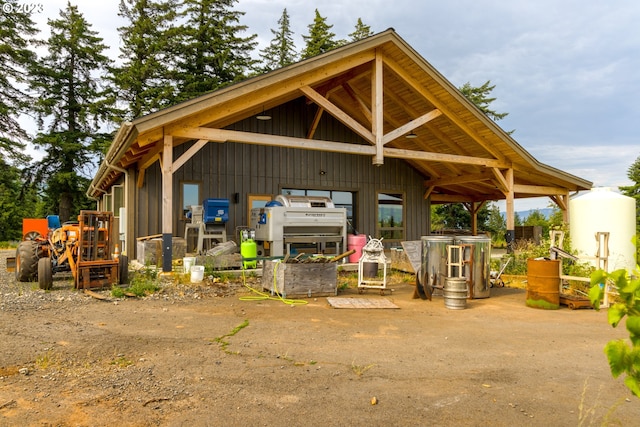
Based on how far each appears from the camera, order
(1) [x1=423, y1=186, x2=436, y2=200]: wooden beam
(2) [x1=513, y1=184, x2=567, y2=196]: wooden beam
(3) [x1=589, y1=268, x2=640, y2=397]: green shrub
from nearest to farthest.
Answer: (3) [x1=589, y1=268, x2=640, y2=397]: green shrub → (2) [x1=513, y1=184, x2=567, y2=196]: wooden beam → (1) [x1=423, y1=186, x2=436, y2=200]: wooden beam

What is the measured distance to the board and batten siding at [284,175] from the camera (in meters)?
11.7

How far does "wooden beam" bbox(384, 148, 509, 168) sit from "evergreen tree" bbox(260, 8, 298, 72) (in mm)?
26609

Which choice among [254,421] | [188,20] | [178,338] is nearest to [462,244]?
[178,338]

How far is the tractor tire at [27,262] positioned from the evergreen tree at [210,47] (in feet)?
58.2

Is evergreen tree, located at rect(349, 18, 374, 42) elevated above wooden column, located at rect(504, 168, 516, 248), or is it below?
above

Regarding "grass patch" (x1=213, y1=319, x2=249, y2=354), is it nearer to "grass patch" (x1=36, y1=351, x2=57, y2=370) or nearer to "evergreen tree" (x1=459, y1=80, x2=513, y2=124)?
"grass patch" (x1=36, y1=351, x2=57, y2=370)

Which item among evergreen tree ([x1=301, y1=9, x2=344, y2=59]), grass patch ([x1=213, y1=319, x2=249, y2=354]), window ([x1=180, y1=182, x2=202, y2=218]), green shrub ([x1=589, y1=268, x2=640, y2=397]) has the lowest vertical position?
grass patch ([x1=213, y1=319, x2=249, y2=354])

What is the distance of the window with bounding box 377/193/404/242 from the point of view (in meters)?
15.1

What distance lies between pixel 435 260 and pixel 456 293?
1285 millimetres

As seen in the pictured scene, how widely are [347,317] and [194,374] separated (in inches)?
113

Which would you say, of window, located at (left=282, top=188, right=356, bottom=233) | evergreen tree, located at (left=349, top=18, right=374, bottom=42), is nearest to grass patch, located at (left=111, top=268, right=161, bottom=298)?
window, located at (left=282, top=188, right=356, bottom=233)

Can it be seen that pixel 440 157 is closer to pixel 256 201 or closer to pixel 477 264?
pixel 477 264

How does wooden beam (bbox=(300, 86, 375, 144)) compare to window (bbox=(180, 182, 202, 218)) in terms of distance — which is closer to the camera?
wooden beam (bbox=(300, 86, 375, 144))

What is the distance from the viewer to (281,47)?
35.9 m
